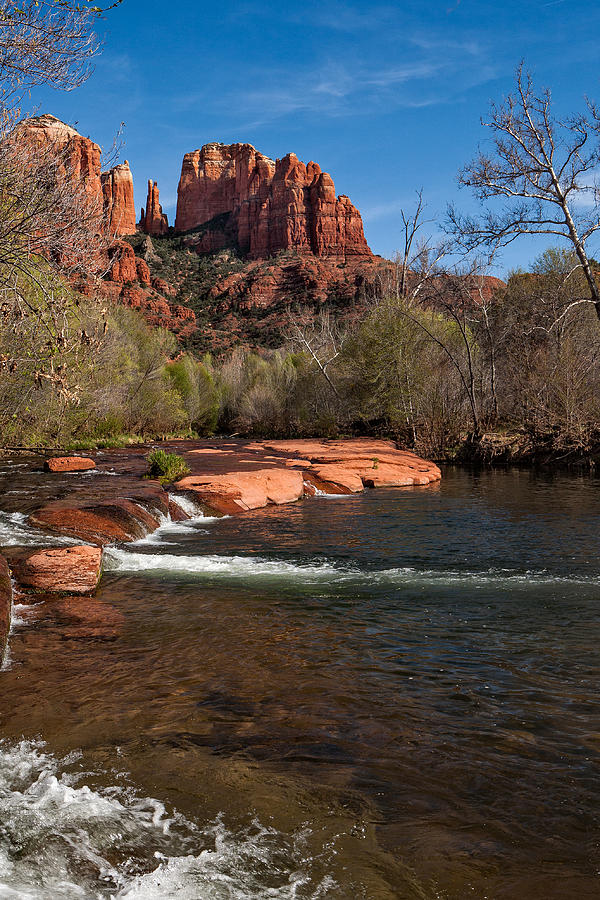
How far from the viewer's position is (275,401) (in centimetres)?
4197

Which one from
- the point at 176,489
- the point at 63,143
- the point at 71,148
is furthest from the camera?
the point at 176,489

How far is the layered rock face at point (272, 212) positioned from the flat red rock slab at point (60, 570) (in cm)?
10820

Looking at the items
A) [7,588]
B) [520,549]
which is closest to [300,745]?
[7,588]

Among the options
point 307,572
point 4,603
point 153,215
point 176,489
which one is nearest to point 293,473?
point 176,489

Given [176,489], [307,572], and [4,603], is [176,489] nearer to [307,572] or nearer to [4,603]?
[307,572]

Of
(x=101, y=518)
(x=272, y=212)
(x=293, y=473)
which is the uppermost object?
(x=272, y=212)

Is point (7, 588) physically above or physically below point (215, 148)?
below

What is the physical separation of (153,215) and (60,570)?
15087cm

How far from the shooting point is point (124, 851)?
3258 mm

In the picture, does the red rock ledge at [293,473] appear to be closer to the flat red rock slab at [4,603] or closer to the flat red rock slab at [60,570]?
the flat red rock slab at [60,570]

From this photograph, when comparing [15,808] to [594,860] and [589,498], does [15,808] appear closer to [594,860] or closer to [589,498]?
[594,860]

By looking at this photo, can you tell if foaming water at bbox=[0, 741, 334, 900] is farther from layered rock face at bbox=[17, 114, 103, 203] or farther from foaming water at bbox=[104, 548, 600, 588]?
layered rock face at bbox=[17, 114, 103, 203]

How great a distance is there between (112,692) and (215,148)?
172m

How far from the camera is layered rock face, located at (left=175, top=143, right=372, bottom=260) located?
380ft
